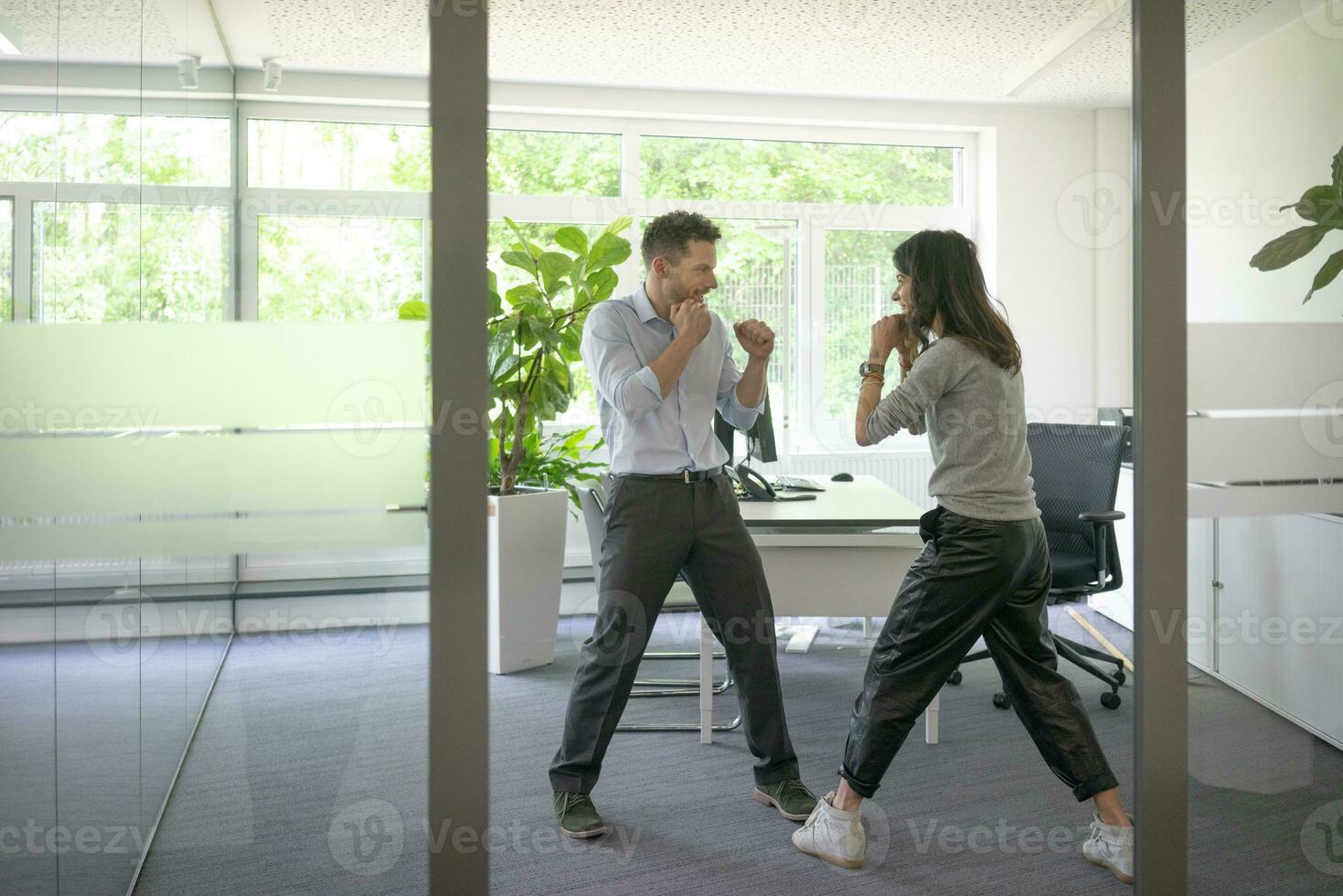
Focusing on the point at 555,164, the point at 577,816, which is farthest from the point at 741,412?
the point at 555,164

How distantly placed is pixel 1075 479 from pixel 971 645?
161 centimetres

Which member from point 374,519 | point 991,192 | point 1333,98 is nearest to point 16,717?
point 374,519

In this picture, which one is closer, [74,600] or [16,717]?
[16,717]

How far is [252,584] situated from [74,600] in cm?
28

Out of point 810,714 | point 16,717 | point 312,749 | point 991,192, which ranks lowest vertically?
point 810,714

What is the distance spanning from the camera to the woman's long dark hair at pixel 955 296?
2189 millimetres

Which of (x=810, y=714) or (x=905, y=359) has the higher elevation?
(x=905, y=359)

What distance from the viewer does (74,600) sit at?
171cm

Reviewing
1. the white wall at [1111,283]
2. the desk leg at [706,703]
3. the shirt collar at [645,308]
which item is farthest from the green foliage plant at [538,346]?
the white wall at [1111,283]

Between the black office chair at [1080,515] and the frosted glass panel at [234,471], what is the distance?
2270 millimetres

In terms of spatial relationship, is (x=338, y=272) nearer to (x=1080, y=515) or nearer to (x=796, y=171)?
(x=1080, y=515)

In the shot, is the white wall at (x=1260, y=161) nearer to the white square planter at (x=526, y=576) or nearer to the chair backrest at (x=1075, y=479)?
the chair backrest at (x=1075, y=479)

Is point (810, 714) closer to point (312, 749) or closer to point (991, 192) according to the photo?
point (312, 749)

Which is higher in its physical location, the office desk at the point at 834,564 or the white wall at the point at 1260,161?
the white wall at the point at 1260,161
